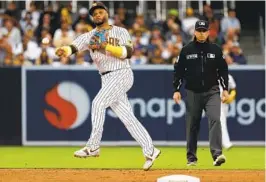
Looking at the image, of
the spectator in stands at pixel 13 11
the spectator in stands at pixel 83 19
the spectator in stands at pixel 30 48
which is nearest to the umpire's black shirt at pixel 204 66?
the spectator in stands at pixel 30 48

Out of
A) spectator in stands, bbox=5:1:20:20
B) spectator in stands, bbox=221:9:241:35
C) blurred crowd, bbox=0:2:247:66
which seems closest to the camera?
blurred crowd, bbox=0:2:247:66

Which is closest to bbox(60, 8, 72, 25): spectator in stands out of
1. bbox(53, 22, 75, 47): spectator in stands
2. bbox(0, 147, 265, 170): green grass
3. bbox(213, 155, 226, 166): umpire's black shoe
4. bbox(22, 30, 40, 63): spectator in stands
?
bbox(53, 22, 75, 47): spectator in stands

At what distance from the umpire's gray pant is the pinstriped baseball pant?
1206mm

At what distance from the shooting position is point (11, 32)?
20.5m

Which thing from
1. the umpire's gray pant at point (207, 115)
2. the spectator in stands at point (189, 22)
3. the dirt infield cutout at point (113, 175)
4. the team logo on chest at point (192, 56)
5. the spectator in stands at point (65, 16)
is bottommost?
the dirt infield cutout at point (113, 175)

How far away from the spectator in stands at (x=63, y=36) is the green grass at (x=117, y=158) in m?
3.49

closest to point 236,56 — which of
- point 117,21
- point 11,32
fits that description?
Result: point 117,21

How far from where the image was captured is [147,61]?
1942 centimetres

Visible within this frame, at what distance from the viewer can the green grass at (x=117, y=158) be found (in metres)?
13.2

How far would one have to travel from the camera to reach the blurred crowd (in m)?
19.1

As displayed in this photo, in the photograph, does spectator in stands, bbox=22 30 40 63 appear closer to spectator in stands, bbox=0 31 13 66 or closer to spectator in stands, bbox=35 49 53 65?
spectator in stands, bbox=35 49 53 65

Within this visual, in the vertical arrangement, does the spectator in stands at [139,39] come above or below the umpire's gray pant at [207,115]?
above

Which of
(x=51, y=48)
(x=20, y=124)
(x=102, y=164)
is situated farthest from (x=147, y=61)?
(x=102, y=164)

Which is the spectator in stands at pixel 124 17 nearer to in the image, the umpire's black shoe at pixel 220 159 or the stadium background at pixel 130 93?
the stadium background at pixel 130 93
